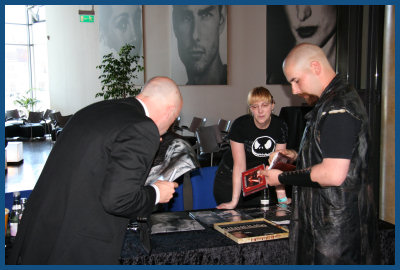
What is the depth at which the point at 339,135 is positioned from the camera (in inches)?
60.3

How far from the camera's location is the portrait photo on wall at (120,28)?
988 centimetres

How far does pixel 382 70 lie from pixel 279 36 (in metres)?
6.09

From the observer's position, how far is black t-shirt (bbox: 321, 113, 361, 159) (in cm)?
153

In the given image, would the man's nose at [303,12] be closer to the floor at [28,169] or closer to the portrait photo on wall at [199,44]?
the portrait photo on wall at [199,44]

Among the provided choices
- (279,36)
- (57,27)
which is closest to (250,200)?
(279,36)

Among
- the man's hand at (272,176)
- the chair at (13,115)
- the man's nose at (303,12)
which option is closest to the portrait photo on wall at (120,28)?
the man's nose at (303,12)

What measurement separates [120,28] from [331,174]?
369 inches

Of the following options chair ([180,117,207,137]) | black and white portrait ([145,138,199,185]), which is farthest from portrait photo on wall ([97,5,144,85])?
black and white portrait ([145,138,199,185])

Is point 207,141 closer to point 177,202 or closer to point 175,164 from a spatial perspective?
point 177,202

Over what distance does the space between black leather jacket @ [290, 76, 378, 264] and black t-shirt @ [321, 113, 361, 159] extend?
0.04 m

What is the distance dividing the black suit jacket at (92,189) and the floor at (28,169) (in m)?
4.76

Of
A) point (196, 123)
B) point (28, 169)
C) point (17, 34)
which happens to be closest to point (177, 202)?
point (28, 169)

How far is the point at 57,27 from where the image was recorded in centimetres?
1190

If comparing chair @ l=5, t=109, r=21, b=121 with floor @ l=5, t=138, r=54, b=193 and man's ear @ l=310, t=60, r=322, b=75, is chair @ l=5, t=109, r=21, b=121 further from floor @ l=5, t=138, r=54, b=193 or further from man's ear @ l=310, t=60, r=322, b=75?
man's ear @ l=310, t=60, r=322, b=75
